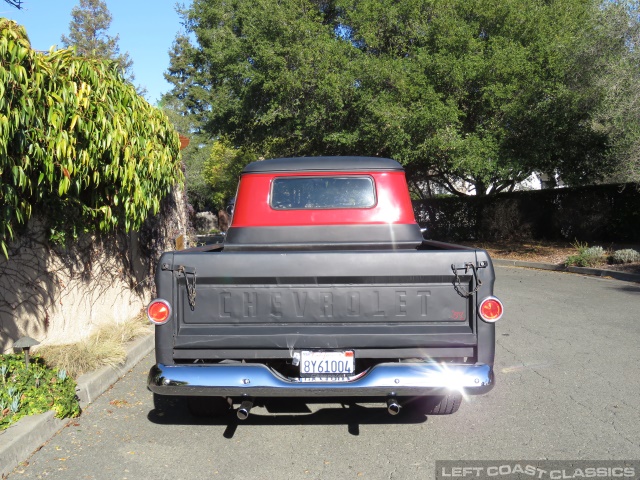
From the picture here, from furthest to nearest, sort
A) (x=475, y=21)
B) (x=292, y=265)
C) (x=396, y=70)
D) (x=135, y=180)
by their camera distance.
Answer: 1. (x=475, y=21)
2. (x=396, y=70)
3. (x=135, y=180)
4. (x=292, y=265)

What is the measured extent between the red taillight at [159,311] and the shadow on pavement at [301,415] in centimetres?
115

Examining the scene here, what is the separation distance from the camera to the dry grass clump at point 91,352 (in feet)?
18.8

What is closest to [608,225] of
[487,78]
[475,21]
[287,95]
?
[487,78]

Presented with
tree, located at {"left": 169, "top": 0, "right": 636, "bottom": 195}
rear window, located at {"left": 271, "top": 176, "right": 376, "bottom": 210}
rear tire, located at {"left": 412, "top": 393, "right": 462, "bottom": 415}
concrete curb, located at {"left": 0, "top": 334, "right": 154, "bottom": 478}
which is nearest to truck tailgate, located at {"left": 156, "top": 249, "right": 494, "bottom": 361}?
rear tire, located at {"left": 412, "top": 393, "right": 462, "bottom": 415}

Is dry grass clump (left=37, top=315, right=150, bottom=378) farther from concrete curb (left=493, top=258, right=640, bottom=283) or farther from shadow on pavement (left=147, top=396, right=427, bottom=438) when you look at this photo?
concrete curb (left=493, top=258, right=640, bottom=283)

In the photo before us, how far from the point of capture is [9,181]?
4574 millimetres

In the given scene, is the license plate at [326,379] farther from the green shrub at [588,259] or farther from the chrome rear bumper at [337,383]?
the green shrub at [588,259]

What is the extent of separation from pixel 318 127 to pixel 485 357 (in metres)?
15.8

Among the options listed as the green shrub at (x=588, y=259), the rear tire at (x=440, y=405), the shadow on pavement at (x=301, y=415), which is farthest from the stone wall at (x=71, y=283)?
the green shrub at (x=588, y=259)

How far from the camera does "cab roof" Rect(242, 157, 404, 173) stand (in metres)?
5.89

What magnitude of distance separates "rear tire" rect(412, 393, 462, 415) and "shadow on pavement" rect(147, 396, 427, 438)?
7 centimetres

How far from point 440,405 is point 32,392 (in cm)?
326

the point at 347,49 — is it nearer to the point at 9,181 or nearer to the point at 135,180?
the point at 135,180

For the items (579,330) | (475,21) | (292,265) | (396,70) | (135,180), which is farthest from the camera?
(475,21)
